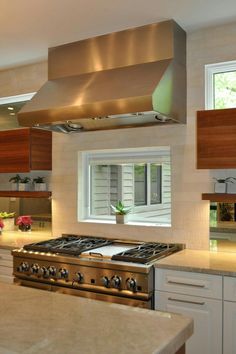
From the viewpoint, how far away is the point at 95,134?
3764 mm

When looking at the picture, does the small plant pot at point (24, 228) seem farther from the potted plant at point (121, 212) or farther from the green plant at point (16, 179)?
the potted plant at point (121, 212)

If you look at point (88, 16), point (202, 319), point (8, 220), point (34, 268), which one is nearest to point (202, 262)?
point (202, 319)

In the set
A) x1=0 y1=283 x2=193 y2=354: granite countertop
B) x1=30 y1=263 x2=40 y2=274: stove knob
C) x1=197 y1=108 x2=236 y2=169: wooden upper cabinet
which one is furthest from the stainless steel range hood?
x1=0 y1=283 x2=193 y2=354: granite countertop

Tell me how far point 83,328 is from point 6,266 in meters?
2.33

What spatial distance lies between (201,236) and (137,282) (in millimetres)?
825

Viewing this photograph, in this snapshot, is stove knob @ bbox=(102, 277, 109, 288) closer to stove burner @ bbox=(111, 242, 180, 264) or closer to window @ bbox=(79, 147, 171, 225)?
stove burner @ bbox=(111, 242, 180, 264)

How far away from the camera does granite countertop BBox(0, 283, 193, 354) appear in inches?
48.3

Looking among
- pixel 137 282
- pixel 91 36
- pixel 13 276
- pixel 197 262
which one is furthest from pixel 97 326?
pixel 91 36

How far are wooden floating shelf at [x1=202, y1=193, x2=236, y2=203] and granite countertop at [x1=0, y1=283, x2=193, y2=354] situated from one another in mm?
1532

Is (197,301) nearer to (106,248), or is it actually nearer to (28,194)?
(106,248)

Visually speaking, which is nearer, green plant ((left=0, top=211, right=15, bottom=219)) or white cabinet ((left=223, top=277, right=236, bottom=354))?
white cabinet ((left=223, top=277, right=236, bottom=354))

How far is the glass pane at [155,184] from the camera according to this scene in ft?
12.3

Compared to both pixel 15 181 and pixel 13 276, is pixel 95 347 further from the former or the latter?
pixel 15 181

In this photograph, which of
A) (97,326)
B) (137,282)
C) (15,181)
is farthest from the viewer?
(15,181)
